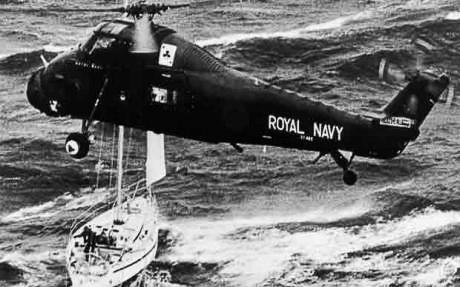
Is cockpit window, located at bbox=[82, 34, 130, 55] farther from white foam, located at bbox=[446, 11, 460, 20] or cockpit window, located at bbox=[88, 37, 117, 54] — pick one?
white foam, located at bbox=[446, 11, 460, 20]

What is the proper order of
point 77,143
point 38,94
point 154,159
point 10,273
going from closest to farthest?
point 77,143 < point 38,94 < point 10,273 < point 154,159

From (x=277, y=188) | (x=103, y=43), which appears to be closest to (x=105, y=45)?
(x=103, y=43)

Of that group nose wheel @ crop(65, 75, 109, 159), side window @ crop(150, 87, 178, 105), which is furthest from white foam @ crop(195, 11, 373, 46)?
side window @ crop(150, 87, 178, 105)

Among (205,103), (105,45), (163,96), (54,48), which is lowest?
(54,48)

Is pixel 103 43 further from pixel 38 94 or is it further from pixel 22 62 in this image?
pixel 22 62

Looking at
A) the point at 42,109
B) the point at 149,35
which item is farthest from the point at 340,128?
the point at 42,109

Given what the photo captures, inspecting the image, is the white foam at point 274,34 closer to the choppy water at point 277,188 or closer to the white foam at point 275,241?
the choppy water at point 277,188
